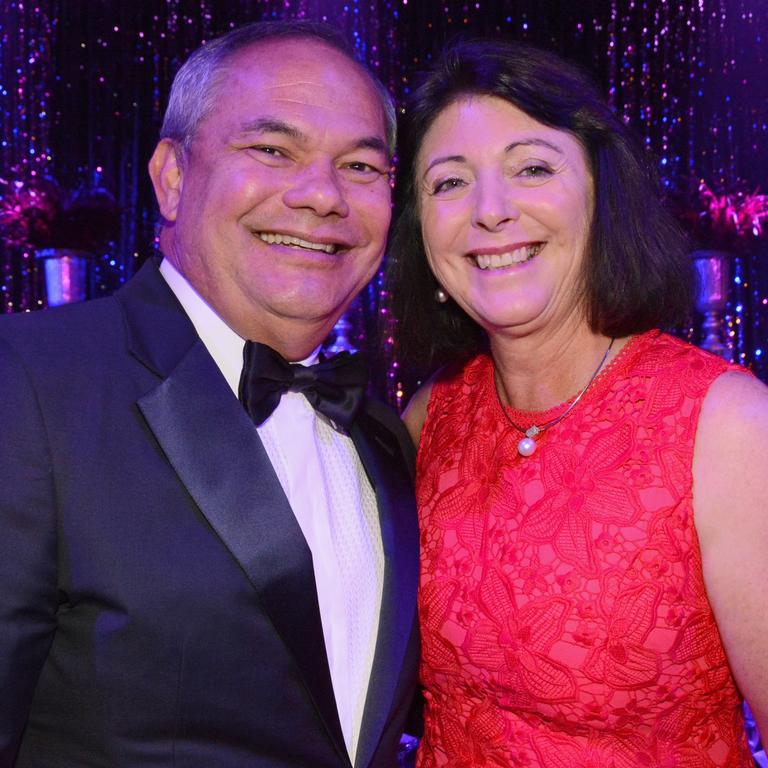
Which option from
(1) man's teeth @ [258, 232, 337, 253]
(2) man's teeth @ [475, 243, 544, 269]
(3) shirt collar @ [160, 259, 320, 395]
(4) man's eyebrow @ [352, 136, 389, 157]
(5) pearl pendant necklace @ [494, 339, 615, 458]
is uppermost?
(4) man's eyebrow @ [352, 136, 389, 157]

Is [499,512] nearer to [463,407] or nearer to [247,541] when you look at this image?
[463,407]

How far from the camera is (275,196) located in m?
1.80

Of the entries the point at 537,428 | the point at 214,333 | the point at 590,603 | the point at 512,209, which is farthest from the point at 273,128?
the point at 590,603

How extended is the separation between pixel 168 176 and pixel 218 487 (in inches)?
31.7

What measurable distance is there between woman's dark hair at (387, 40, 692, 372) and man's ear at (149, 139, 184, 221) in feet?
1.98

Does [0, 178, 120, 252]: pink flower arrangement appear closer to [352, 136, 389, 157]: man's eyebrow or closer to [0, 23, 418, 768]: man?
[0, 23, 418, 768]: man

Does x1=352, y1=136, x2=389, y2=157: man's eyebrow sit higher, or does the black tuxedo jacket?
x1=352, y1=136, x2=389, y2=157: man's eyebrow

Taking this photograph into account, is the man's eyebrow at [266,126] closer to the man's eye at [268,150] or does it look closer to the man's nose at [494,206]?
the man's eye at [268,150]

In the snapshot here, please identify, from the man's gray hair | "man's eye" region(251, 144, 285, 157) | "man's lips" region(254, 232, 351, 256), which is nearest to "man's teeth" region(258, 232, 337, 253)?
"man's lips" region(254, 232, 351, 256)

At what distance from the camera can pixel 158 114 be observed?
511 cm

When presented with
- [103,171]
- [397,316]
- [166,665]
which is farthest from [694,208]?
[166,665]

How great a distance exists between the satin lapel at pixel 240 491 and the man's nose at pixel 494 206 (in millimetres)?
734

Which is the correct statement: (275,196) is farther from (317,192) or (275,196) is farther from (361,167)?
(361,167)

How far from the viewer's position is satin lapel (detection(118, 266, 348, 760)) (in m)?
1.42
